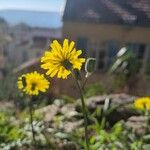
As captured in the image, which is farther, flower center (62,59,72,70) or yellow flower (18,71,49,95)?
yellow flower (18,71,49,95)

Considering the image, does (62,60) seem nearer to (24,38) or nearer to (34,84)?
(34,84)

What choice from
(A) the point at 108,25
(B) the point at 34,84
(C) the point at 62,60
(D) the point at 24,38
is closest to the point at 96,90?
(B) the point at 34,84

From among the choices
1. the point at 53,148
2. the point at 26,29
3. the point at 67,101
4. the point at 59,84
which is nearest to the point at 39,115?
the point at 53,148

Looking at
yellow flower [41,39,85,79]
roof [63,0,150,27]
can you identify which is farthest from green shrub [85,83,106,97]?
roof [63,0,150,27]

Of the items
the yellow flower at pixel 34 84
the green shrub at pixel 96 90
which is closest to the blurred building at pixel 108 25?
the green shrub at pixel 96 90

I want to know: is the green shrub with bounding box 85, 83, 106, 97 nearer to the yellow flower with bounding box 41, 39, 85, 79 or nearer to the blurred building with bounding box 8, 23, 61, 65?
the yellow flower with bounding box 41, 39, 85, 79

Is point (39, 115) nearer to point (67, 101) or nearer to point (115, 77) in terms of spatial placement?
point (67, 101)

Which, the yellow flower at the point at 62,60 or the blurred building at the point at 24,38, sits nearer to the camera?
the yellow flower at the point at 62,60

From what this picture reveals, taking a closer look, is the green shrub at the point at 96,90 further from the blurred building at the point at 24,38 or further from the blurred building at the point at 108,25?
the blurred building at the point at 24,38
